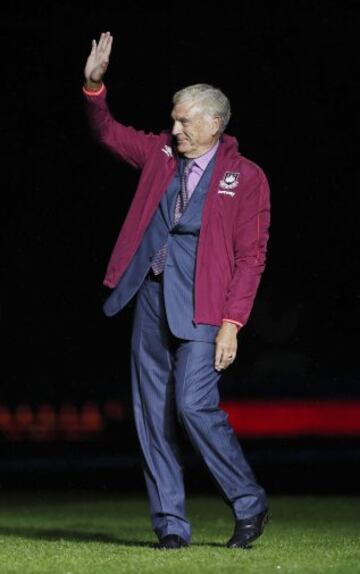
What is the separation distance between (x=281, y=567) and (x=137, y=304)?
129 centimetres

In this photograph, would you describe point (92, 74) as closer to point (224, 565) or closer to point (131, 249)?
point (131, 249)

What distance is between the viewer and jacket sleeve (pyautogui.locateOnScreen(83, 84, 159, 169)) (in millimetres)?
6547

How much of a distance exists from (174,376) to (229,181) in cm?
80

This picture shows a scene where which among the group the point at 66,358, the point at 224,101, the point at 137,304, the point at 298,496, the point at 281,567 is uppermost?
the point at 224,101

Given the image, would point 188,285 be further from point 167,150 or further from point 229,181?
point 167,150

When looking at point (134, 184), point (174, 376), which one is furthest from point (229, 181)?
point (134, 184)

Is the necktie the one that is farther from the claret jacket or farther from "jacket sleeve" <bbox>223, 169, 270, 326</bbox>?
"jacket sleeve" <bbox>223, 169, 270, 326</bbox>

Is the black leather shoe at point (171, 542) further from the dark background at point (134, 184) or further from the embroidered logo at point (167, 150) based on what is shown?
the dark background at point (134, 184)

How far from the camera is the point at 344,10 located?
637 inches

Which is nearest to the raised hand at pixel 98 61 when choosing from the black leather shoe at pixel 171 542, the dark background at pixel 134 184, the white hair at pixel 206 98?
the white hair at pixel 206 98

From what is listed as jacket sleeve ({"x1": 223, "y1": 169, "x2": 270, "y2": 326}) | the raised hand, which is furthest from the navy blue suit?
the raised hand

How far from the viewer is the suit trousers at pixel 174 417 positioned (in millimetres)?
6316

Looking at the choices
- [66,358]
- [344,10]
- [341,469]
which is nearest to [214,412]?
[341,469]

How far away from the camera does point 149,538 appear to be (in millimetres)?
7820
